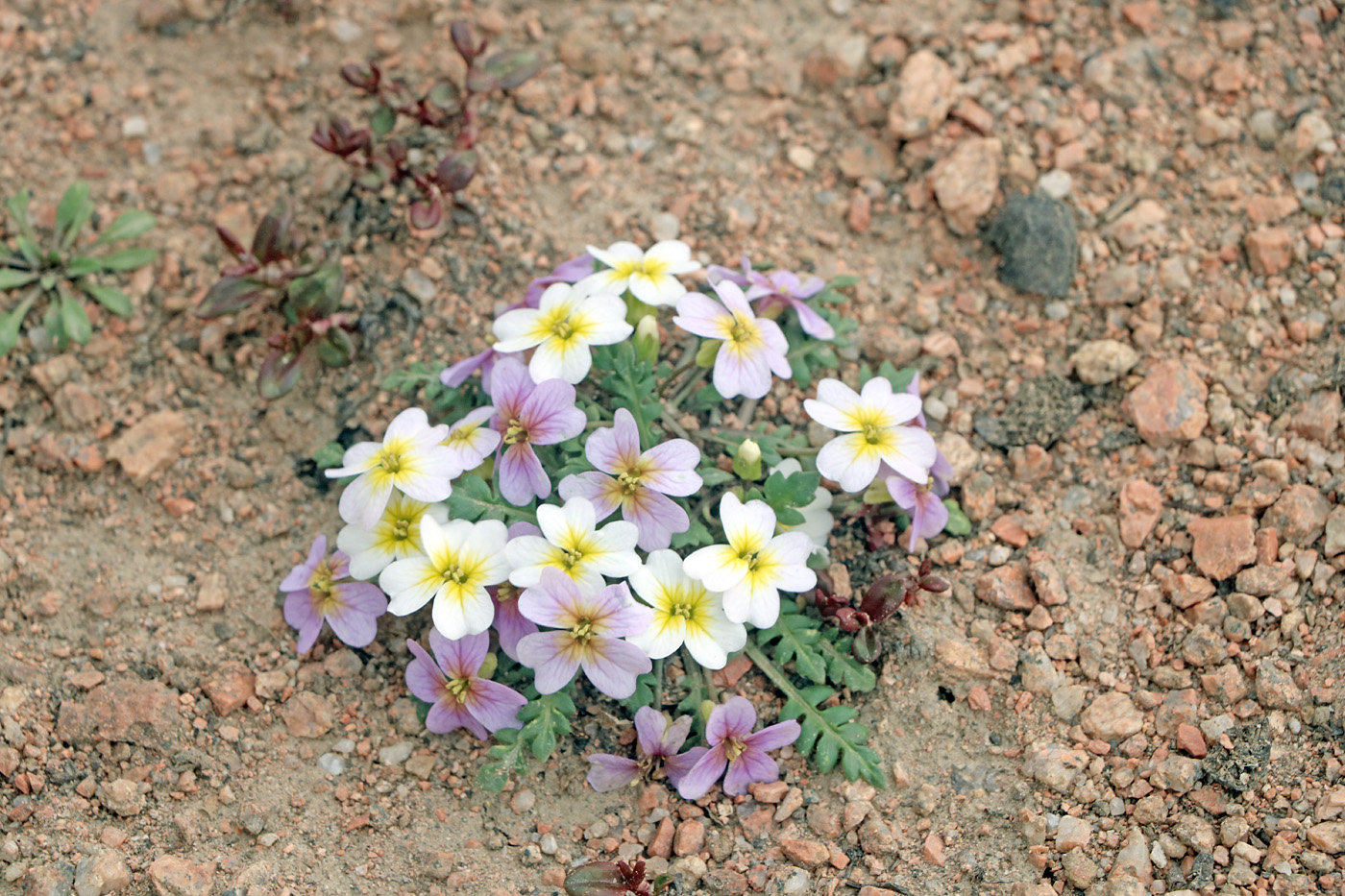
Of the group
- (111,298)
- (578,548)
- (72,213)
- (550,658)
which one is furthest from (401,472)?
(72,213)

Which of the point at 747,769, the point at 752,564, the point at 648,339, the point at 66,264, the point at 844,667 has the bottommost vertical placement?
the point at 747,769

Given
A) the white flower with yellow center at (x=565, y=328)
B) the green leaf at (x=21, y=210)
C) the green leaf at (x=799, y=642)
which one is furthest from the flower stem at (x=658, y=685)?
the green leaf at (x=21, y=210)

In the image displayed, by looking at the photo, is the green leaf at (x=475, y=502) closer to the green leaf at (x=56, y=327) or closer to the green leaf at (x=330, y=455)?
the green leaf at (x=330, y=455)

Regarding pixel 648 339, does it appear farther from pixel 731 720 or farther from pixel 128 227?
pixel 128 227

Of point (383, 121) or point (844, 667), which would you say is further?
point (383, 121)

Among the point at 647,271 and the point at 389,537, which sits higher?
the point at 647,271

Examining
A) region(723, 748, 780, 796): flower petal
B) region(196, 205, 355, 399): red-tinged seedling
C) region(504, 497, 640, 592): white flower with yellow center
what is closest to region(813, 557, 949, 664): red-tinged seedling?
region(723, 748, 780, 796): flower petal

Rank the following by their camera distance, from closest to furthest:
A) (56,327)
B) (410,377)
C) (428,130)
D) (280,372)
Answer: (410,377), (280,372), (56,327), (428,130)

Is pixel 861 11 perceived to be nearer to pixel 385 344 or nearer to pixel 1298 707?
pixel 385 344

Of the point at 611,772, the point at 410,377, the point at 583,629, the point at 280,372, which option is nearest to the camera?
the point at 583,629
